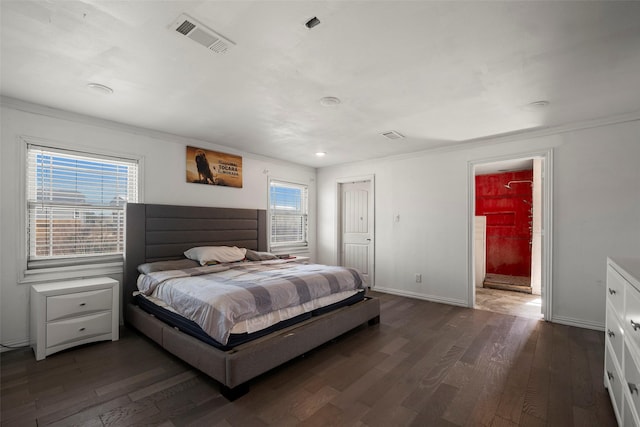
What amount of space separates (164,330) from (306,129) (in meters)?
2.72

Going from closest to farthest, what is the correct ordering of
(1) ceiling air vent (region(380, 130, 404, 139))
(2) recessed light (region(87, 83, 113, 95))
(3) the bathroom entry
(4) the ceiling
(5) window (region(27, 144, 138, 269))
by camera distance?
(4) the ceiling
(2) recessed light (region(87, 83, 113, 95))
(5) window (region(27, 144, 138, 269))
(1) ceiling air vent (region(380, 130, 404, 139))
(3) the bathroom entry

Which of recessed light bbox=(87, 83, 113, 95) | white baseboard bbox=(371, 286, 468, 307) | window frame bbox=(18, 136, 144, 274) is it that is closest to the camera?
recessed light bbox=(87, 83, 113, 95)

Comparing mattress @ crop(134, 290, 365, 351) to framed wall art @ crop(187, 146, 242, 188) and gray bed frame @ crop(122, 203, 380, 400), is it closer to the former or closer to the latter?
gray bed frame @ crop(122, 203, 380, 400)

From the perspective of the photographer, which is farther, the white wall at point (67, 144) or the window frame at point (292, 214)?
the window frame at point (292, 214)

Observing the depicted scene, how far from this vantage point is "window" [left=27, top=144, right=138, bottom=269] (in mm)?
3062

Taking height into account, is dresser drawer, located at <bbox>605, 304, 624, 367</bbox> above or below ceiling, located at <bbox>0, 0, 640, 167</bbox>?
below

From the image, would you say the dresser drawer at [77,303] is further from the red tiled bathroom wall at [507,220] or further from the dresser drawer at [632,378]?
the red tiled bathroom wall at [507,220]

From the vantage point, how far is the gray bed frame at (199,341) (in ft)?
7.07

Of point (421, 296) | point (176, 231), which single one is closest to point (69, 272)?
point (176, 231)

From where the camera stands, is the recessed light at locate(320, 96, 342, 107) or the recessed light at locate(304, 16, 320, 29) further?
the recessed light at locate(320, 96, 342, 107)

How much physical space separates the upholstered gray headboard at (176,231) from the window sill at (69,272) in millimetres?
185

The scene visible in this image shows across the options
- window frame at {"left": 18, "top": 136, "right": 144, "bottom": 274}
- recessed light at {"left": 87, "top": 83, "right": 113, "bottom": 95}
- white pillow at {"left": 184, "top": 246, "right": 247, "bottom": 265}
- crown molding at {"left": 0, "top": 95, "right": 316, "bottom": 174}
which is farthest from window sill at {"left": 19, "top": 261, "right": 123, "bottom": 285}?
recessed light at {"left": 87, "top": 83, "right": 113, "bottom": 95}

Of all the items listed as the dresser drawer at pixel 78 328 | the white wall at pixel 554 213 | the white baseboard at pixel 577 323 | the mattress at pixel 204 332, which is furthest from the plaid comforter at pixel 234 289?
the white baseboard at pixel 577 323

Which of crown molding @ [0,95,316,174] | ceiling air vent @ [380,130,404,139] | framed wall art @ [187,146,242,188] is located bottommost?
framed wall art @ [187,146,242,188]
